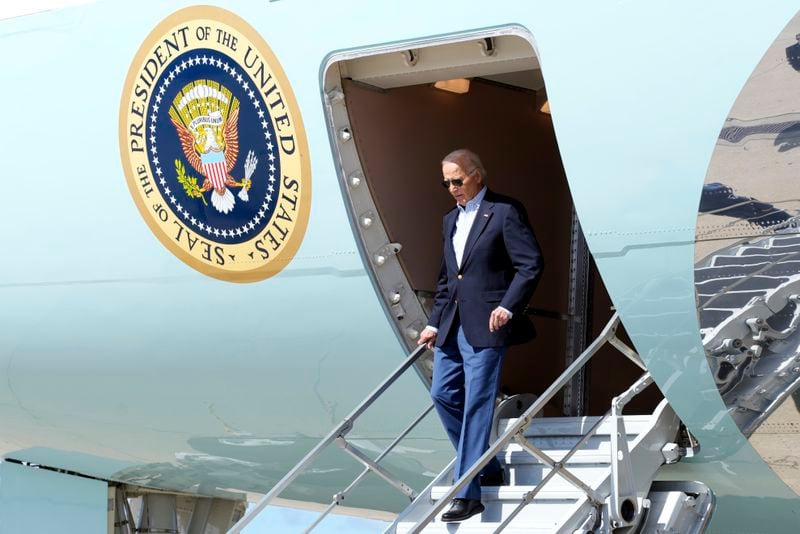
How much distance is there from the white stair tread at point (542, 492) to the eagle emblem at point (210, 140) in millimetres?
1674

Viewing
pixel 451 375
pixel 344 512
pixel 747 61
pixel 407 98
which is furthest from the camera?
pixel 344 512

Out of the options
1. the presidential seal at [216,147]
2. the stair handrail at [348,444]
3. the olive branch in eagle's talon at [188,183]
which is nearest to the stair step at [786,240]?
the stair handrail at [348,444]

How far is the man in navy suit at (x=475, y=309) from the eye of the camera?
17.1ft

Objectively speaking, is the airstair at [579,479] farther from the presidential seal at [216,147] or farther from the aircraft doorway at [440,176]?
the presidential seal at [216,147]

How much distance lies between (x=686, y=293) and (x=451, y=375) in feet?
3.53

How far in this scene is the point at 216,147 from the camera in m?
5.98

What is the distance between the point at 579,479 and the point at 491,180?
2.08 meters

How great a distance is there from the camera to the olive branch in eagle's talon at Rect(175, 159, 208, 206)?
607 centimetres

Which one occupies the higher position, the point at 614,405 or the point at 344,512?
the point at 614,405

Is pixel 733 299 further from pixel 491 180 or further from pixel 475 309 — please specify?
pixel 491 180

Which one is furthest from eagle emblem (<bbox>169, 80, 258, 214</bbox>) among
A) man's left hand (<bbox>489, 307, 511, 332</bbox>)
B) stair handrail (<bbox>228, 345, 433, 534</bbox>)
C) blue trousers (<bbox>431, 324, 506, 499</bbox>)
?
man's left hand (<bbox>489, 307, 511, 332</bbox>)

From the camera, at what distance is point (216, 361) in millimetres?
6262

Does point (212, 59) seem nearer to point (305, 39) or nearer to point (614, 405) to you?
point (305, 39)

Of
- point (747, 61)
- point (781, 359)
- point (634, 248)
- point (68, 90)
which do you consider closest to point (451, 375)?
point (634, 248)
